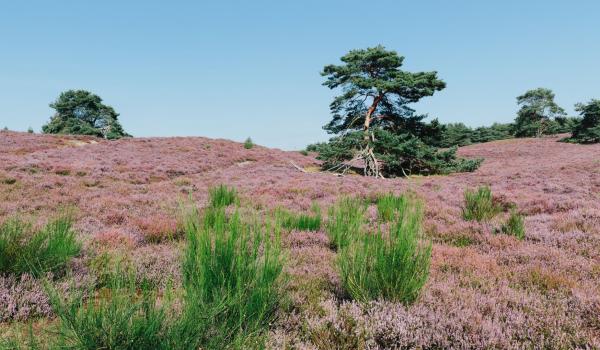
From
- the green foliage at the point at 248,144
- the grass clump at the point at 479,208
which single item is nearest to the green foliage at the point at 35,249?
the grass clump at the point at 479,208

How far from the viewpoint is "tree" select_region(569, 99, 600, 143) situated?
105 feet

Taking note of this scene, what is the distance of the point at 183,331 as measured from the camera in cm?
194

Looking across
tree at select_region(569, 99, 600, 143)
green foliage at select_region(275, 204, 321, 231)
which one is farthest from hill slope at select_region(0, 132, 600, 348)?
tree at select_region(569, 99, 600, 143)

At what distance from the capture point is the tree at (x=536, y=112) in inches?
2035

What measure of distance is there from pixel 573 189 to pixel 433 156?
7206 mm

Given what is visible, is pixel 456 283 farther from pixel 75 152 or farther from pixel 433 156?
pixel 75 152

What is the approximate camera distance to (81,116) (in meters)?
46.5

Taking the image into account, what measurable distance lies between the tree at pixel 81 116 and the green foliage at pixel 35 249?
155 feet

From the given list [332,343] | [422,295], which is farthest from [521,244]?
[332,343]

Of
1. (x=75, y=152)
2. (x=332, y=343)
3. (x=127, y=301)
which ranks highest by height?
(x=75, y=152)

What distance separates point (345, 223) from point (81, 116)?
53972mm

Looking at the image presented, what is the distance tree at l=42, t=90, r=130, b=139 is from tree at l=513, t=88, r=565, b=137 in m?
64.4

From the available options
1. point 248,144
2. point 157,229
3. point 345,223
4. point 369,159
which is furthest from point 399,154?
point 248,144

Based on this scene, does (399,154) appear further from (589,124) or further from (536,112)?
(536,112)
